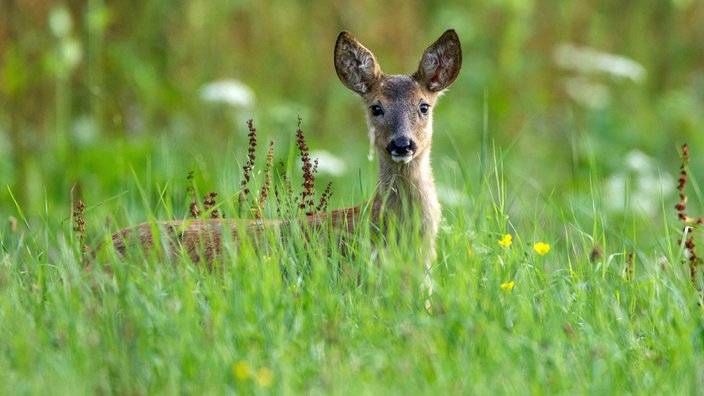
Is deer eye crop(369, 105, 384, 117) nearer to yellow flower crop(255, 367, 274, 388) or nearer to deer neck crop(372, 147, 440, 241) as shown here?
deer neck crop(372, 147, 440, 241)

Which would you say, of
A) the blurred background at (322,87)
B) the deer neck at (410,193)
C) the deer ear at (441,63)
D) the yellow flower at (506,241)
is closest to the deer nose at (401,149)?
the deer neck at (410,193)

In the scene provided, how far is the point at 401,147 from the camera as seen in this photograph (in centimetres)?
595

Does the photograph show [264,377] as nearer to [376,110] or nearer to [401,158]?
[401,158]

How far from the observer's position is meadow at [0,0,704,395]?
13.4 feet

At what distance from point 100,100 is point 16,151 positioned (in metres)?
0.87

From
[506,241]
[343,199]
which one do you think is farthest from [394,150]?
[506,241]

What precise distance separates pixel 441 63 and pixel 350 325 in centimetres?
232

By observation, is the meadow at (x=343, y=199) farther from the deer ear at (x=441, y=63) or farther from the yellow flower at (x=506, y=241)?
the deer ear at (x=441, y=63)

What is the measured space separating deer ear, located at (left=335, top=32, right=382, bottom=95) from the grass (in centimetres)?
150

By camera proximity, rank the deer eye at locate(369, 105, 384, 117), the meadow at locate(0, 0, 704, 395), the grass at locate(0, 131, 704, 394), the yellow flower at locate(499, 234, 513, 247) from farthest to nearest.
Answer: the deer eye at locate(369, 105, 384, 117)
the yellow flower at locate(499, 234, 513, 247)
the meadow at locate(0, 0, 704, 395)
the grass at locate(0, 131, 704, 394)

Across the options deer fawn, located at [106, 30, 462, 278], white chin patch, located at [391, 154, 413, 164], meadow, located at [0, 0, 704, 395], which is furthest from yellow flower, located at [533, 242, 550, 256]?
white chin patch, located at [391, 154, 413, 164]

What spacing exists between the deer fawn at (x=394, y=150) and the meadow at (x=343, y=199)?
5.8 inches

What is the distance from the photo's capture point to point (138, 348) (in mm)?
4090

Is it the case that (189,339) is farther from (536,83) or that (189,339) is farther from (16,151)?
(536,83)
